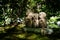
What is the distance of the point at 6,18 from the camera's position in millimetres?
9273

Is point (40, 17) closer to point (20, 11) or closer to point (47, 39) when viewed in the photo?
point (47, 39)

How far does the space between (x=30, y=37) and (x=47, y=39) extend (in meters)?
0.58

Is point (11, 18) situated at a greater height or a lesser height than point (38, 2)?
lesser

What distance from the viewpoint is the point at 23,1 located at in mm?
9125

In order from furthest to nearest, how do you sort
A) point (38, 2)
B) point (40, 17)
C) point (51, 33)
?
point (38, 2)
point (40, 17)
point (51, 33)

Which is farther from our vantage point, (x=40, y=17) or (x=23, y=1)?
(x=23, y=1)

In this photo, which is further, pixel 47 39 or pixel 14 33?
pixel 14 33

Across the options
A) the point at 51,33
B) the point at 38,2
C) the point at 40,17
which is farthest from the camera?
the point at 38,2

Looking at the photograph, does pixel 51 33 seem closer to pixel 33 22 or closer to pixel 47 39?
pixel 47 39

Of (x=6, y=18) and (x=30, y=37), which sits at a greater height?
(x=6, y=18)

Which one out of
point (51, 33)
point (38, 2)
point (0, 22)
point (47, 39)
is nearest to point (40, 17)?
point (51, 33)

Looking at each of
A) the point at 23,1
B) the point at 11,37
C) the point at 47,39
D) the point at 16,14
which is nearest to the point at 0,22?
the point at 16,14

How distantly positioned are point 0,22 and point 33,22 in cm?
373

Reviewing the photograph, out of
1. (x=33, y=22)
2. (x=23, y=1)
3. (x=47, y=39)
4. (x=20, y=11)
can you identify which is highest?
(x=23, y=1)
